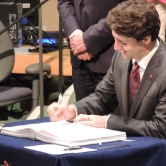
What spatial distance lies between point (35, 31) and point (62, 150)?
10.5ft

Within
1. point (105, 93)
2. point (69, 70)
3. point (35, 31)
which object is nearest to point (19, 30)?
point (35, 31)

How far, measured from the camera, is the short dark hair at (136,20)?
1.93 meters

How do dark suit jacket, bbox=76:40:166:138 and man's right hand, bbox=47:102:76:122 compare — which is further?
man's right hand, bbox=47:102:76:122

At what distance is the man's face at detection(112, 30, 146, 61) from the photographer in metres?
1.99

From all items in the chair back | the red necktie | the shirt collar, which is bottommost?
the chair back

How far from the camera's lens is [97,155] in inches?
60.8

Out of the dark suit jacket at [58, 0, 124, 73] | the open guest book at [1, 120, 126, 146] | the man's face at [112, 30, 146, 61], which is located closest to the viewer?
the open guest book at [1, 120, 126, 146]

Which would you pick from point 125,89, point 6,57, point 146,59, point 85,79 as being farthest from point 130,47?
point 6,57

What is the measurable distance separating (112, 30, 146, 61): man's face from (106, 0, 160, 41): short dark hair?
2cm

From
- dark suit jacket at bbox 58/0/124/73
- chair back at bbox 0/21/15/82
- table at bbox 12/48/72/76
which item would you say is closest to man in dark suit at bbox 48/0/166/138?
dark suit jacket at bbox 58/0/124/73

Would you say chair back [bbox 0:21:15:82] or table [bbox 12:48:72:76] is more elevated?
chair back [bbox 0:21:15:82]

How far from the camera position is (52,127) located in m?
1.86

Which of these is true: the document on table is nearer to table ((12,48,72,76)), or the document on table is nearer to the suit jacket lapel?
the suit jacket lapel

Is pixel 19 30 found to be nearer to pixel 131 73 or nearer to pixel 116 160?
pixel 131 73
